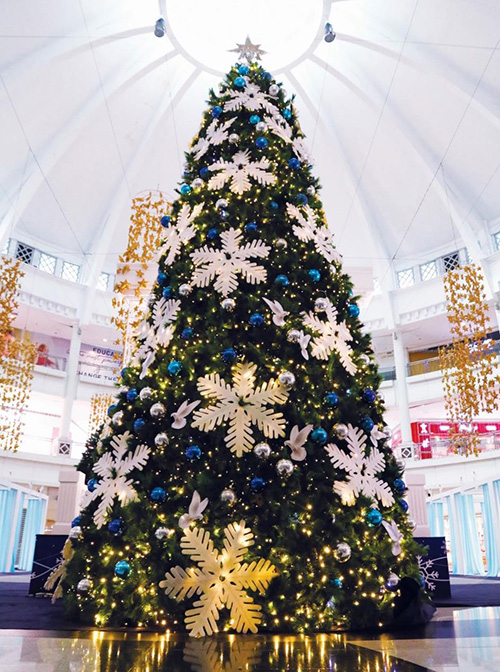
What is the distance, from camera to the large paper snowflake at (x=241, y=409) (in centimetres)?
258

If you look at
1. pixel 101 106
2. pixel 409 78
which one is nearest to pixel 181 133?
pixel 101 106

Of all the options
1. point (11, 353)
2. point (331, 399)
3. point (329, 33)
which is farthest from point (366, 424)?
point (329, 33)

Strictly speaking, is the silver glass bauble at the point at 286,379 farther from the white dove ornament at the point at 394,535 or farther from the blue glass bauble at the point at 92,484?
the blue glass bauble at the point at 92,484

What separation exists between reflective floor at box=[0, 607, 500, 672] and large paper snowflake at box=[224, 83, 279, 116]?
339 centimetres

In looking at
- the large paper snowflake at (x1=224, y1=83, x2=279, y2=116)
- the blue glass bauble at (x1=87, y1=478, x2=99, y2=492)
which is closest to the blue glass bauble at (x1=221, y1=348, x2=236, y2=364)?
the blue glass bauble at (x1=87, y1=478, x2=99, y2=492)

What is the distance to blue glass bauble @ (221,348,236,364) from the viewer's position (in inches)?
109

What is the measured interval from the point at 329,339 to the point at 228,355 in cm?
61

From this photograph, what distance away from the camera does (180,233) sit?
11.1 ft

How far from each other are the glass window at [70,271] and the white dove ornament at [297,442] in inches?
747

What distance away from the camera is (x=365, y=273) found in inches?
413

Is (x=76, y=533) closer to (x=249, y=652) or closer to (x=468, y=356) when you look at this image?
(x=249, y=652)

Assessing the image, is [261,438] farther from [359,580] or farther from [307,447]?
[359,580]

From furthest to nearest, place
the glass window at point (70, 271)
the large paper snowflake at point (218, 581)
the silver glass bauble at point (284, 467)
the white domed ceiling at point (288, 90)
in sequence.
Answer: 1. the glass window at point (70, 271)
2. the white domed ceiling at point (288, 90)
3. the silver glass bauble at point (284, 467)
4. the large paper snowflake at point (218, 581)

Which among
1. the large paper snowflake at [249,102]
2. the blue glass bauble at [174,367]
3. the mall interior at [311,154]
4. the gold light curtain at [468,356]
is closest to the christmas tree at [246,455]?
the blue glass bauble at [174,367]
